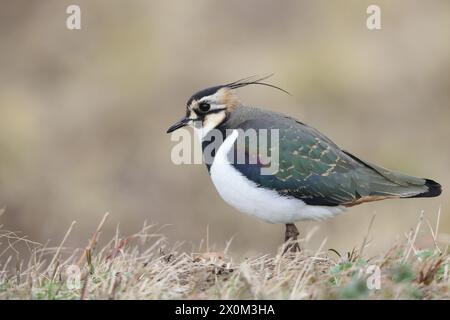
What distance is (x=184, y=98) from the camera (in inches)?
572

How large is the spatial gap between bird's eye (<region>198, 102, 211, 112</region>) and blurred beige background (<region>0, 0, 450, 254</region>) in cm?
501

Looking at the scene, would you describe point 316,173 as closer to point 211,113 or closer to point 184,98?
point 211,113

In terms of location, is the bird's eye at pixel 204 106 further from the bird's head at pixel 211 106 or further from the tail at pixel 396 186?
the tail at pixel 396 186

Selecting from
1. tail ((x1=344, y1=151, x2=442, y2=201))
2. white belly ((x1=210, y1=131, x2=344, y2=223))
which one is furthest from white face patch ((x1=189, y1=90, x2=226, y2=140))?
tail ((x1=344, y1=151, x2=442, y2=201))

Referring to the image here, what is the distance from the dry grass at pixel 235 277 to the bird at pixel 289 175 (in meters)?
0.69

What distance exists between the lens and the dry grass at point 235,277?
5883mm

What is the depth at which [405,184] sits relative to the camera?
26.1ft

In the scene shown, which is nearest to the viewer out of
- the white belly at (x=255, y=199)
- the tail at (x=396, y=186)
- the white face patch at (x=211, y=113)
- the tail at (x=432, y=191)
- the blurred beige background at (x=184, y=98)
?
the white belly at (x=255, y=199)

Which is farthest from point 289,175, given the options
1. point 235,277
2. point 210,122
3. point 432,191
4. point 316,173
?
point 235,277

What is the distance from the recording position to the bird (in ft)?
24.7

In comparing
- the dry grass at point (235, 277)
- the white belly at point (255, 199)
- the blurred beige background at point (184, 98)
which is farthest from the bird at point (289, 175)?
the blurred beige background at point (184, 98)

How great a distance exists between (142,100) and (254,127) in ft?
23.7
